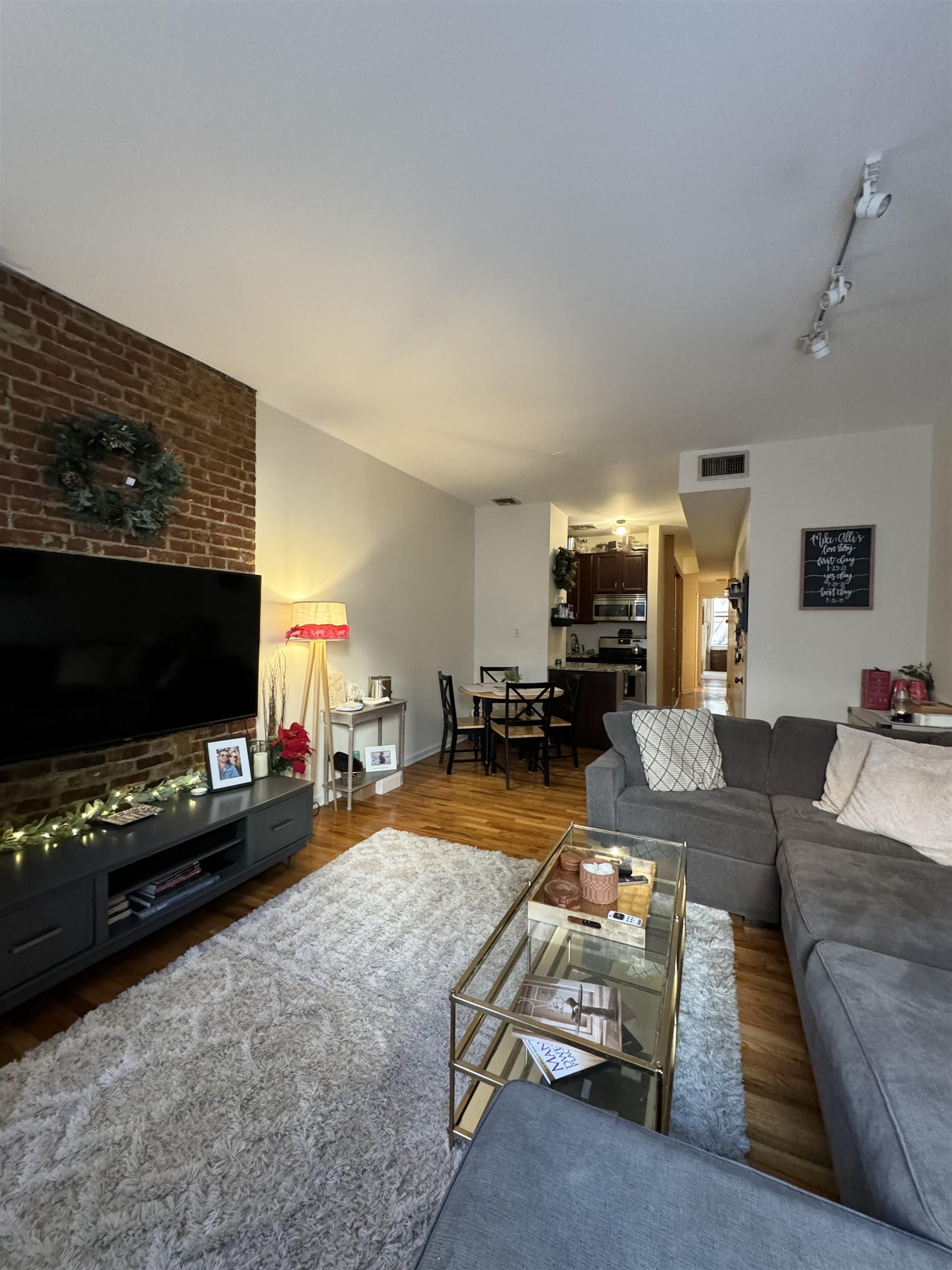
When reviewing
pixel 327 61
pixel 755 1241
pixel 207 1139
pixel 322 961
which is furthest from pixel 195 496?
pixel 755 1241

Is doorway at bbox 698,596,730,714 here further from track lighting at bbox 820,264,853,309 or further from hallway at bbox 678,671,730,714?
track lighting at bbox 820,264,853,309

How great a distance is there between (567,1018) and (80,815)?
84.2 inches

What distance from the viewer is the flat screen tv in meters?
2.03

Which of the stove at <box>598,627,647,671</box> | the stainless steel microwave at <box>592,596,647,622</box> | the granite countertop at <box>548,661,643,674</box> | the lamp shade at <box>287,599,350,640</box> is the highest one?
the stainless steel microwave at <box>592,596,647,622</box>

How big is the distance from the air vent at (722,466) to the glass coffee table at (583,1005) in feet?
11.1

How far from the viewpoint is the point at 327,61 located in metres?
1.35

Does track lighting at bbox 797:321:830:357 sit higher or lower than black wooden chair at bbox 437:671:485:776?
higher

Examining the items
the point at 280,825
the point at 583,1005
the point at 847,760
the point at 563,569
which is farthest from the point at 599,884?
the point at 563,569

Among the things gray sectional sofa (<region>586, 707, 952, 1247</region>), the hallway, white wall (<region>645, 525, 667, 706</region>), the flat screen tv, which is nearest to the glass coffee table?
gray sectional sofa (<region>586, 707, 952, 1247</region>)

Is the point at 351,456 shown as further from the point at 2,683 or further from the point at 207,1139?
the point at 207,1139

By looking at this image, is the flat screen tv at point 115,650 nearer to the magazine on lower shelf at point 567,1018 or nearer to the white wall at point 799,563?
the magazine on lower shelf at point 567,1018

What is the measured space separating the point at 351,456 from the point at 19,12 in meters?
2.96

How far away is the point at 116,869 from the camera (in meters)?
1.95

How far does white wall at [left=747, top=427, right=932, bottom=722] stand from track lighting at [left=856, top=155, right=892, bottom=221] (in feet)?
8.67
